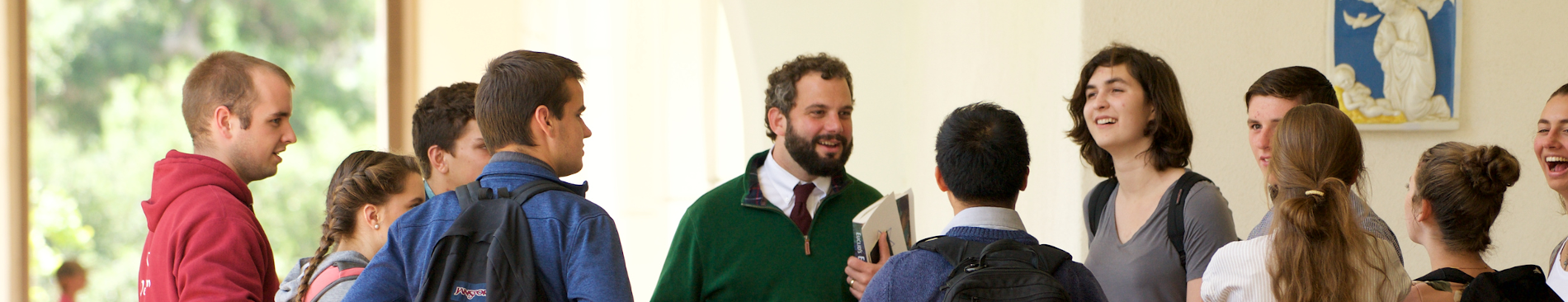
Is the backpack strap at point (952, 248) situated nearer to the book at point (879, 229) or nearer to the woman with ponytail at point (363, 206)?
the book at point (879, 229)

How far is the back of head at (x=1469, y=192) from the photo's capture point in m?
1.73

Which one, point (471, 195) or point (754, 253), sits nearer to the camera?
point (471, 195)

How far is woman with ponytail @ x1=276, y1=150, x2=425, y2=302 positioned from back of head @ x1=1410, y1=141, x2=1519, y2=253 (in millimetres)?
1964

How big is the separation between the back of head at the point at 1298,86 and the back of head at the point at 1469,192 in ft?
0.74

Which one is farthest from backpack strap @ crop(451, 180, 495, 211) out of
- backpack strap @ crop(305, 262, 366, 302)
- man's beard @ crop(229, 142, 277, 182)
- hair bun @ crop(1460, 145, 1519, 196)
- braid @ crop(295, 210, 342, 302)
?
hair bun @ crop(1460, 145, 1519, 196)

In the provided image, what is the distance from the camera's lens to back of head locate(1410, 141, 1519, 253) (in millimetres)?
1731

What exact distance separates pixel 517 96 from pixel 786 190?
0.84m

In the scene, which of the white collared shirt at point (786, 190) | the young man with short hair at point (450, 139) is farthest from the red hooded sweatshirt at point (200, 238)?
the white collared shirt at point (786, 190)

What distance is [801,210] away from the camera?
214cm

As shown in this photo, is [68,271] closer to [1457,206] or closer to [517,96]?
[517,96]

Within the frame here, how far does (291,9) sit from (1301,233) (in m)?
4.00

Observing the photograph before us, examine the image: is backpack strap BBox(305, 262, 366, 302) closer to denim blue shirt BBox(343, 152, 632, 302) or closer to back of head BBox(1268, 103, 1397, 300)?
denim blue shirt BBox(343, 152, 632, 302)

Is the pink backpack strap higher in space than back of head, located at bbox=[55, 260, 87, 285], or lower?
higher

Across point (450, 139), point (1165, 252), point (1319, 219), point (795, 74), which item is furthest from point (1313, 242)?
point (450, 139)
